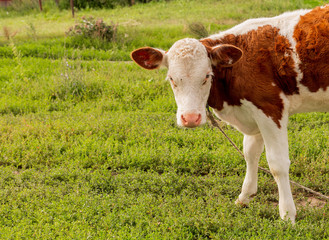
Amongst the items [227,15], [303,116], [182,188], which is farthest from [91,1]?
[182,188]

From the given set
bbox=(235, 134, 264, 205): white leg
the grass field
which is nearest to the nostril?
the grass field

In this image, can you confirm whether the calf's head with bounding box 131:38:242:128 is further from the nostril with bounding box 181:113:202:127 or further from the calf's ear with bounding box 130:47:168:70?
the calf's ear with bounding box 130:47:168:70

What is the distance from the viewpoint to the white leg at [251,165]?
4.90m

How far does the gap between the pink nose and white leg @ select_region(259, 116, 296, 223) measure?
0.73 m

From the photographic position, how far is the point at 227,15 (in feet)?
54.4

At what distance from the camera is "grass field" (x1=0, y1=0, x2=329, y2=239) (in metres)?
4.40

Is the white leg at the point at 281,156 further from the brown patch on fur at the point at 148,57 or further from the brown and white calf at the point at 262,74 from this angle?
the brown patch on fur at the point at 148,57

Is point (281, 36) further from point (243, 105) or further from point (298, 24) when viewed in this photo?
point (243, 105)

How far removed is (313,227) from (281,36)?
190 cm

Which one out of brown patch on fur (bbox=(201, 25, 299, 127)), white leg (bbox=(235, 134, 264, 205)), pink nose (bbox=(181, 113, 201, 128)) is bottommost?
white leg (bbox=(235, 134, 264, 205))

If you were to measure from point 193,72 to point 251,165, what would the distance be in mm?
1565

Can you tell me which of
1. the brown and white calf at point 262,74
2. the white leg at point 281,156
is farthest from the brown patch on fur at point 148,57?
the white leg at point 281,156

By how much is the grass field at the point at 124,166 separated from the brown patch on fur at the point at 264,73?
1.22 m

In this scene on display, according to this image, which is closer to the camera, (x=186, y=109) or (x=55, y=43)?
(x=186, y=109)
